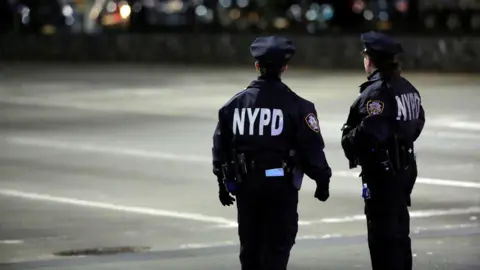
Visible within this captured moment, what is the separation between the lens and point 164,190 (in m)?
13.8

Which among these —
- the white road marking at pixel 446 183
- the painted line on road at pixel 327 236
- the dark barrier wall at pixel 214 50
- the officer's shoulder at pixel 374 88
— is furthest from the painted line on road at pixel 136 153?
the dark barrier wall at pixel 214 50

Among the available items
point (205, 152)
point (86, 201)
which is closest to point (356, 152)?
point (86, 201)

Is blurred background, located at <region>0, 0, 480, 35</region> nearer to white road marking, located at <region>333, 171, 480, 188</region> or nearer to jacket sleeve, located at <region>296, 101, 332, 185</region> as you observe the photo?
white road marking, located at <region>333, 171, 480, 188</region>

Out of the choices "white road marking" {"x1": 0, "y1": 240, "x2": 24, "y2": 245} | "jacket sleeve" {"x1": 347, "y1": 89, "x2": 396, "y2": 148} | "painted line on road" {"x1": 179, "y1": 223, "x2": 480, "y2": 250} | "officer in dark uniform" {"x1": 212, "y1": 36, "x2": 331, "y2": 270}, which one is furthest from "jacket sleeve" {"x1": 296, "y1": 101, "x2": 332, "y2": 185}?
"white road marking" {"x1": 0, "y1": 240, "x2": 24, "y2": 245}

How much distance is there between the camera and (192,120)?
22.3 meters

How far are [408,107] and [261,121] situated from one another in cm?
128

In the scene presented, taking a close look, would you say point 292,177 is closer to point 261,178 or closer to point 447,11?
point 261,178

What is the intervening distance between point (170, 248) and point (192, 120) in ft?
39.4

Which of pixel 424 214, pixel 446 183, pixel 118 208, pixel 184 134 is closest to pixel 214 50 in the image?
pixel 184 134

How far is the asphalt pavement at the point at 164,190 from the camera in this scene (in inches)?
394

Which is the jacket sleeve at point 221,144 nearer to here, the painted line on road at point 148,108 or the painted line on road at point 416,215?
the painted line on road at point 416,215

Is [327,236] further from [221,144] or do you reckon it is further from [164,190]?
[221,144]

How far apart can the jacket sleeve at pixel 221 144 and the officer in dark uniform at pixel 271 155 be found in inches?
0.7

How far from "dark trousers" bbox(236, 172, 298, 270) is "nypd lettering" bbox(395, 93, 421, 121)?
1100mm
